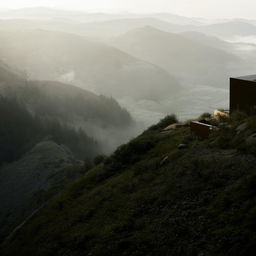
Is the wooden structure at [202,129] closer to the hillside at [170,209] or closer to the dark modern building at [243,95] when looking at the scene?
the hillside at [170,209]

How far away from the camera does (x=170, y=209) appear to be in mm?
14539

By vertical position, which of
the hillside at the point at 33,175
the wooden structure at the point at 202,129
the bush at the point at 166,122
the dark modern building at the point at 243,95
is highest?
the dark modern building at the point at 243,95

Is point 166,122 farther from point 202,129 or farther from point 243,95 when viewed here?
point 243,95

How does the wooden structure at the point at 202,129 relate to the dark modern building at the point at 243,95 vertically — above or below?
below

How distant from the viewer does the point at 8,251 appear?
2212 centimetres

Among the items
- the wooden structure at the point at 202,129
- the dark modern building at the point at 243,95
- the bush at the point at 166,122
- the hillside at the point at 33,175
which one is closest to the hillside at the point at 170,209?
the wooden structure at the point at 202,129

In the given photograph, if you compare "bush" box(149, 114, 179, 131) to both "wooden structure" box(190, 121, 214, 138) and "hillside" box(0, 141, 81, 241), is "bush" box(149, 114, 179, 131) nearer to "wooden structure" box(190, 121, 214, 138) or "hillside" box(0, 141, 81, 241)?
"wooden structure" box(190, 121, 214, 138)

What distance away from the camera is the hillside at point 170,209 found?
1205 cm

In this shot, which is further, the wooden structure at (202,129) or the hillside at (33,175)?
the hillside at (33,175)

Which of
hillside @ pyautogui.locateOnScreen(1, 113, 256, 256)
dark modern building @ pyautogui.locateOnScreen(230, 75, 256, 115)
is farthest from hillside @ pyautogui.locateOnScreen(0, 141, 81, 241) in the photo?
dark modern building @ pyautogui.locateOnScreen(230, 75, 256, 115)

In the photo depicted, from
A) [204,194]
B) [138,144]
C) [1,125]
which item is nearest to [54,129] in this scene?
[1,125]

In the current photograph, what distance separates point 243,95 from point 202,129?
2.89 meters

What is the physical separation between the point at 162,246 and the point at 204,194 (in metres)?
2.76

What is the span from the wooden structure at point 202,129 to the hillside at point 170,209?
0.60m
